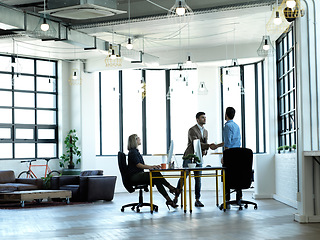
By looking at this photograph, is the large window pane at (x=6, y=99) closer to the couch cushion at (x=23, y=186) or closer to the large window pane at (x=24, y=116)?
the large window pane at (x=24, y=116)

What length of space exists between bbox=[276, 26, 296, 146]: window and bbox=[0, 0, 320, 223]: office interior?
4 centimetres

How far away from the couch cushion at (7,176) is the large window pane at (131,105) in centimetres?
391

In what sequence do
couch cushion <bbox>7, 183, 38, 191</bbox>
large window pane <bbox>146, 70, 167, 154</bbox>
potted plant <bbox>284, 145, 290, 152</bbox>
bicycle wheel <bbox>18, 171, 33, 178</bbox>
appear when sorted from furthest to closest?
large window pane <bbox>146, 70, 167, 154</bbox> → bicycle wheel <bbox>18, 171, 33, 178</bbox> → couch cushion <bbox>7, 183, 38, 191</bbox> → potted plant <bbox>284, 145, 290, 152</bbox>

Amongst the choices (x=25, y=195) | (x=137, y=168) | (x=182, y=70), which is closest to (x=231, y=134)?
(x=137, y=168)

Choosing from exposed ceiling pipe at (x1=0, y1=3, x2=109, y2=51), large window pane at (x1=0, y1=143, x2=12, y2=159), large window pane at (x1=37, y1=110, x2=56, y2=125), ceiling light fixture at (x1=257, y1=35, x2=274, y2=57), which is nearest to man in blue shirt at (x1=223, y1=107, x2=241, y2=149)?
ceiling light fixture at (x1=257, y1=35, x2=274, y2=57)

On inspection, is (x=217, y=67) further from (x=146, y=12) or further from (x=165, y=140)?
(x=146, y=12)

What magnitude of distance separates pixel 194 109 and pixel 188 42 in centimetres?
308

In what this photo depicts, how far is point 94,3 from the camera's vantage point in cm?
860

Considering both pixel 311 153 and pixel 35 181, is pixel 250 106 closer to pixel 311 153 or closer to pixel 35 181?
pixel 35 181

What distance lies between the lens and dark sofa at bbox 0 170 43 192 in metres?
12.1

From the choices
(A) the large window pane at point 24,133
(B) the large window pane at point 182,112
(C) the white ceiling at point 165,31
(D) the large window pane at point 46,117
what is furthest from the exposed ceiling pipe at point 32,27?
(B) the large window pane at point 182,112

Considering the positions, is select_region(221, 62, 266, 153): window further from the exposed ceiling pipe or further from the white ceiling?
the exposed ceiling pipe

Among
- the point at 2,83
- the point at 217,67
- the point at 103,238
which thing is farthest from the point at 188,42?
the point at 103,238

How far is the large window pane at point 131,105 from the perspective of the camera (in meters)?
16.2
